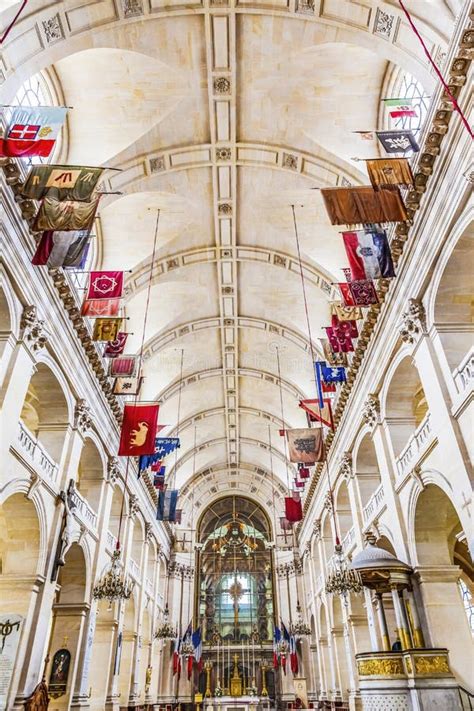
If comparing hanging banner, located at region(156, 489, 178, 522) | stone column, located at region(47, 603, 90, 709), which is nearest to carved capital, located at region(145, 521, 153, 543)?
hanging banner, located at region(156, 489, 178, 522)

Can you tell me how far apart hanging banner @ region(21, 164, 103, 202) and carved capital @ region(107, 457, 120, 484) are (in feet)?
36.5

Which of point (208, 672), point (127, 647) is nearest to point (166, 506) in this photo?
point (127, 647)

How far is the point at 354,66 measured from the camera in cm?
1434

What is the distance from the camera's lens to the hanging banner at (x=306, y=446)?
17.9m

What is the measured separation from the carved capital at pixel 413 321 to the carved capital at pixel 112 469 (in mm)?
11707

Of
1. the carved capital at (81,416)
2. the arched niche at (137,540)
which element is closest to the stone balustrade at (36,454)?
the carved capital at (81,416)

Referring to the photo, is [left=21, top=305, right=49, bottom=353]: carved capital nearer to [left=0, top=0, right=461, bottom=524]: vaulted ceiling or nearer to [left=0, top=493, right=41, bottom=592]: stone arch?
[left=0, top=493, right=41, bottom=592]: stone arch

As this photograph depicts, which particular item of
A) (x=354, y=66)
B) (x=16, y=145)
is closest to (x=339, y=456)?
(x=354, y=66)

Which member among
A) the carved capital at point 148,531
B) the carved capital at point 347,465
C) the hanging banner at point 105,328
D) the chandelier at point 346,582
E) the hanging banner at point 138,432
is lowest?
the chandelier at point 346,582

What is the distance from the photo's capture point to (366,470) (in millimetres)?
18531

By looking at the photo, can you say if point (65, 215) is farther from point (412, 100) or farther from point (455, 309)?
point (412, 100)

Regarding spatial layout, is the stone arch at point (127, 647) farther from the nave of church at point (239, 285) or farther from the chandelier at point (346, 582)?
the chandelier at point (346, 582)

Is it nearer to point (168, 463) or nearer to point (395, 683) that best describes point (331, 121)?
point (395, 683)

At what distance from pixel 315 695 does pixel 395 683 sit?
21.4 metres
